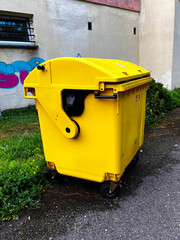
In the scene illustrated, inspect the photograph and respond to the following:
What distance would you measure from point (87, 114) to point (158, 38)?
8.85 metres

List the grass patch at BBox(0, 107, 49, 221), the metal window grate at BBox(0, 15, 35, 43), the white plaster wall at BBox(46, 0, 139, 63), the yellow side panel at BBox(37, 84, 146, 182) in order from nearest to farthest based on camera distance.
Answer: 1. the yellow side panel at BBox(37, 84, 146, 182)
2. the grass patch at BBox(0, 107, 49, 221)
3. the metal window grate at BBox(0, 15, 35, 43)
4. the white plaster wall at BBox(46, 0, 139, 63)

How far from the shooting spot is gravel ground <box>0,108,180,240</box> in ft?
6.28

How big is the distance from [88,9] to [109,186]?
24.9 feet

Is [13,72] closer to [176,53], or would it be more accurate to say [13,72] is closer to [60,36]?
[60,36]

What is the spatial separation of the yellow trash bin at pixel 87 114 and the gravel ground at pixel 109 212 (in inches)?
10.4

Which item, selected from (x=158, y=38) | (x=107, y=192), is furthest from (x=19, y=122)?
(x=158, y=38)

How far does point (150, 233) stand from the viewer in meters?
1.89

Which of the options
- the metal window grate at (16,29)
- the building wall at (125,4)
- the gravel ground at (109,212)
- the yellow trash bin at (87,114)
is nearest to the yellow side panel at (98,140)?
the yellow trash bin at (87,114)

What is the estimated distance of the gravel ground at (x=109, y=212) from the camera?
191cm

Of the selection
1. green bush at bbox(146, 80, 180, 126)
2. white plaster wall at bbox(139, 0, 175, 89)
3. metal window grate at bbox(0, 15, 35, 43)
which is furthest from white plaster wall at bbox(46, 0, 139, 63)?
green bush at bbox(146, 80, 180, 126)

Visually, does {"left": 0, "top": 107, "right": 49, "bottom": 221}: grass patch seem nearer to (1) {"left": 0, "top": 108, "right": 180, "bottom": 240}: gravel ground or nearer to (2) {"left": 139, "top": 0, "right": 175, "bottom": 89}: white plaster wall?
(1) {"left": 0, "top": 108, "right": 180, "bottom": 240}: gravel ground

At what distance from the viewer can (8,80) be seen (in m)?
6.36

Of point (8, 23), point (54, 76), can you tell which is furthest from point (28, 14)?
point (54, 76)

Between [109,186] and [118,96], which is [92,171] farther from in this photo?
[118,96]
